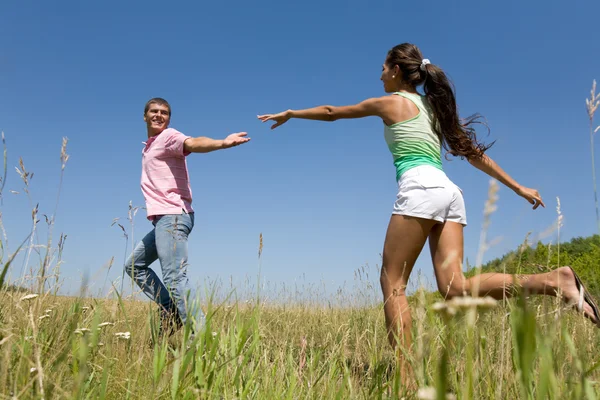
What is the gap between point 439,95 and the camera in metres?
3.34

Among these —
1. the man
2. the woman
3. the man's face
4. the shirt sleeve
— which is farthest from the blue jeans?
the woman

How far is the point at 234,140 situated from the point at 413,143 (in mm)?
1375

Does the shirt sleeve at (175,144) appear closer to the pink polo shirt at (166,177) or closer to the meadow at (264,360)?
the pink polo shirt at (166,177)

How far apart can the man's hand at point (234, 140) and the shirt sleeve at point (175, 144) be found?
594 mm

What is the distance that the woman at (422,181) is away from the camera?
285 centimetres

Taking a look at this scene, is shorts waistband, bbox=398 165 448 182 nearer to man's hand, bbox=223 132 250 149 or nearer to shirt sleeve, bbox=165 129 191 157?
man's hand, bbox=223 132 250 149

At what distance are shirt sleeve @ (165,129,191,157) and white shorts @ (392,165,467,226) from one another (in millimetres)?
2023

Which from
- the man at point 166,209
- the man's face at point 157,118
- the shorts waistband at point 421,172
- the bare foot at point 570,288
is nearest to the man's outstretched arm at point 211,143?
the man at point 166,209

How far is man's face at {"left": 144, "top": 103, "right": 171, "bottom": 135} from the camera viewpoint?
4.46 m

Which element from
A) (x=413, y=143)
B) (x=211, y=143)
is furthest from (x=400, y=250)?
(x=211, y=143)

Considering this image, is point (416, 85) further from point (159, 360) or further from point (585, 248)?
point (585, 248)

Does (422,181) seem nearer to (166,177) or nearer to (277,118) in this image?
(277,118)

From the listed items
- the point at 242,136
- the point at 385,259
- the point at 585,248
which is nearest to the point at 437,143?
the point at 385,259

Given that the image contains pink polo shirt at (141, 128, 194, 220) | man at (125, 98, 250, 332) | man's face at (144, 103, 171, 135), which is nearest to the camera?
man at (125, 98, 250, 332)
